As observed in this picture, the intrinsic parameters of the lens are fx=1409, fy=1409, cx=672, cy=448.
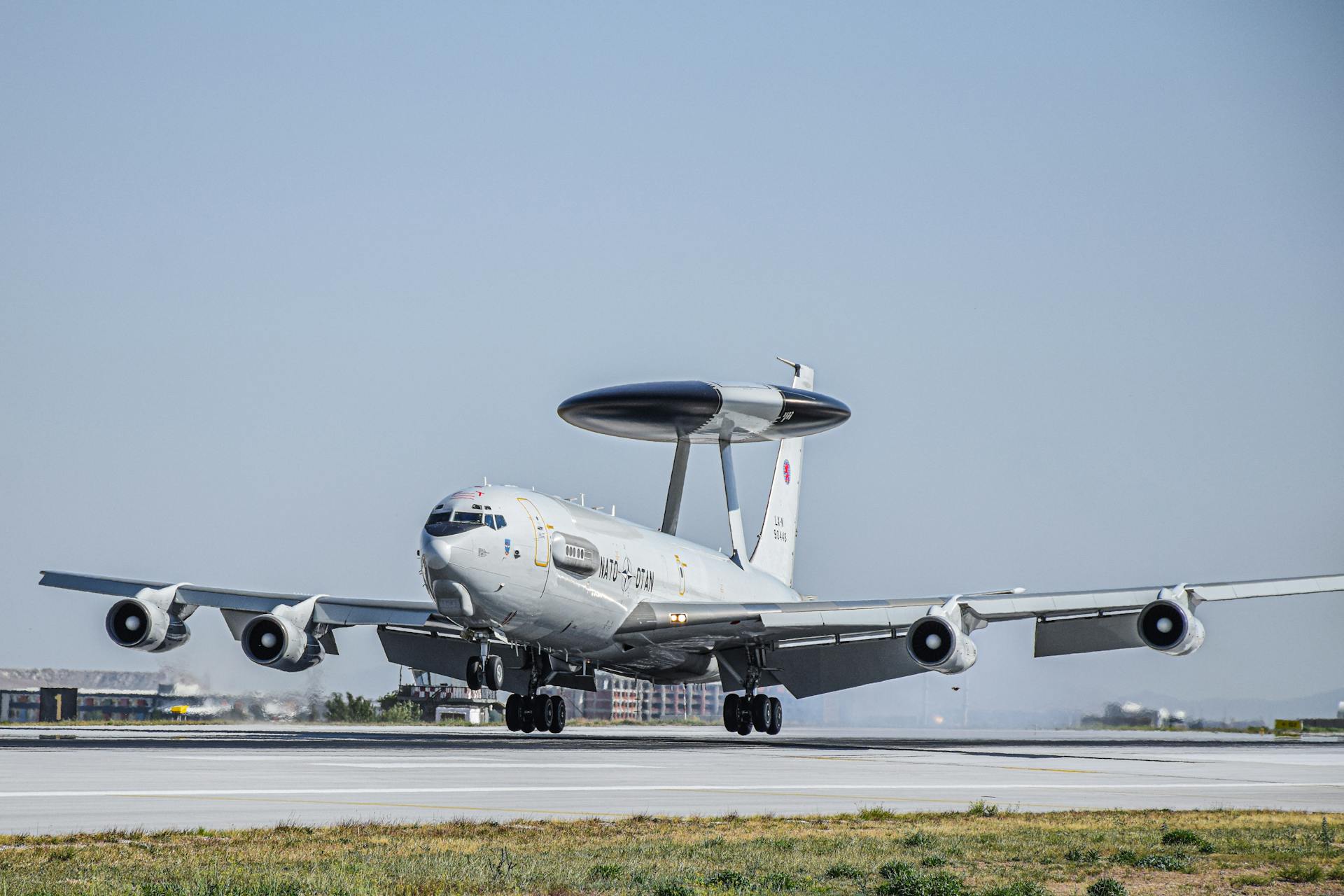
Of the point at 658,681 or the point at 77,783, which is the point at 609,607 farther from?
the point at 77,783

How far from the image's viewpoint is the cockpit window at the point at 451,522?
1330 inches

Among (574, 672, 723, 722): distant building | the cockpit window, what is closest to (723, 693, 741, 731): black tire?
the cockpit window

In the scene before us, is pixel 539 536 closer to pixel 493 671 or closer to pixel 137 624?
pixel 493 671

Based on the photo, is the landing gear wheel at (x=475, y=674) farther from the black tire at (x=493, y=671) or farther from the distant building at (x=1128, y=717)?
the distant building at (x=1128, y=717)

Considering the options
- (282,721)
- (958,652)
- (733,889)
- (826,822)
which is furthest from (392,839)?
(282,721)

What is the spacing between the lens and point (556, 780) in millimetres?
20172

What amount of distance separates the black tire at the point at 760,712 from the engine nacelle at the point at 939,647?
31.0ft

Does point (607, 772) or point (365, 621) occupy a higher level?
point (365, 621)

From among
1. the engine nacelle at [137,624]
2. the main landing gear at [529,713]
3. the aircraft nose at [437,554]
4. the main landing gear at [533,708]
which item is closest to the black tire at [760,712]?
the main landing gear at [533,708]

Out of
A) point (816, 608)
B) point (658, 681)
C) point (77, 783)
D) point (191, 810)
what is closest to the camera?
point (191, 810)

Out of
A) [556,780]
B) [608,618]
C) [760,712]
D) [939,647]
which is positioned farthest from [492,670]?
[556,780]

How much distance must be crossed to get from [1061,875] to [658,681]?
3585 centimetres

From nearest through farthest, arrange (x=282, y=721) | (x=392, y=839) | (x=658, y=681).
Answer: (x=392, y=839) → (x=658, y=681) → (x=282, y=721)

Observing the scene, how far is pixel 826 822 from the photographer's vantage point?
576 inches
